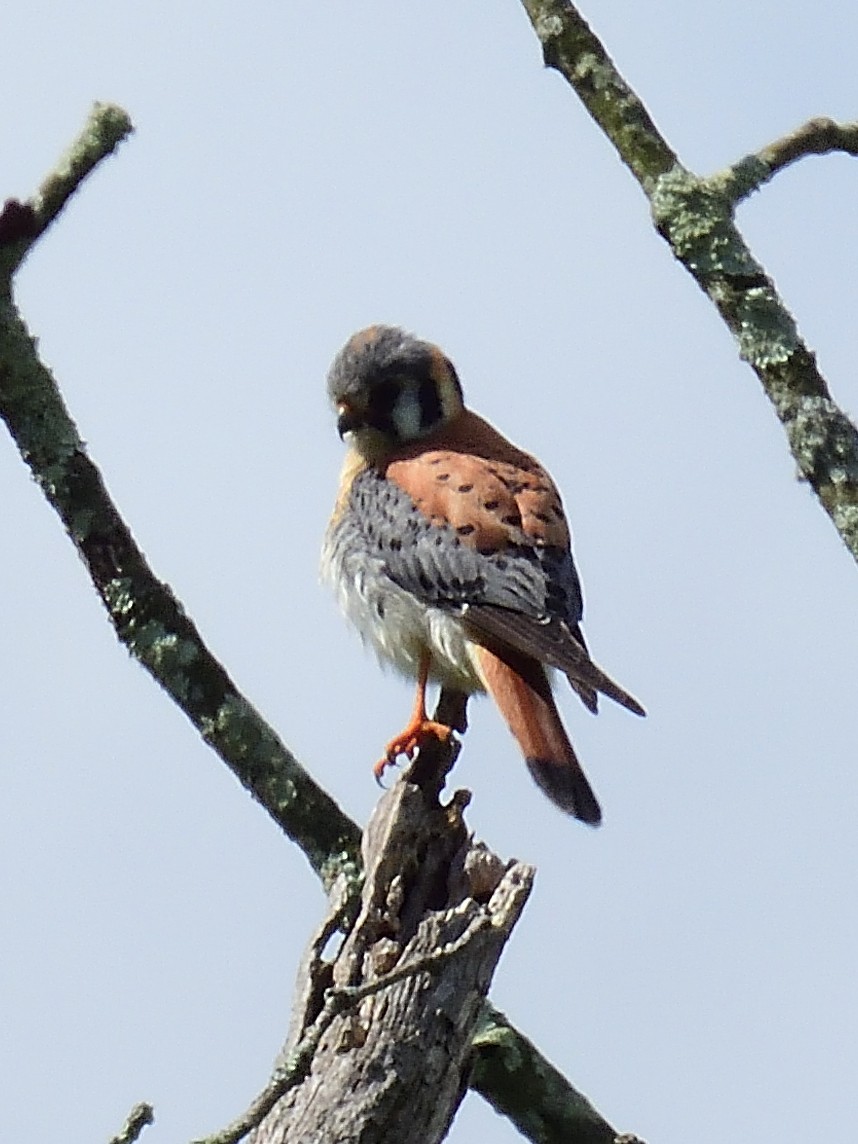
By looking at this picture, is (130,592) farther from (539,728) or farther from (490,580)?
(490,580)

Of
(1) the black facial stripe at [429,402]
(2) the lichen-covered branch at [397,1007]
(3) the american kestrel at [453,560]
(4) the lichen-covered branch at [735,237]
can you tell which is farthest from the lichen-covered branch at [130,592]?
(1) the black facial stripe at [429,402]

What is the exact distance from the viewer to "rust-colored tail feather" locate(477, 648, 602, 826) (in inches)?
199

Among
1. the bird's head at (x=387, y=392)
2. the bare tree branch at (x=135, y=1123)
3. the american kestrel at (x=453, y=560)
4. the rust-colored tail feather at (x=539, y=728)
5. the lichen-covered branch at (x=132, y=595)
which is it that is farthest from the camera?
the bird's head at (x=387, y=392)

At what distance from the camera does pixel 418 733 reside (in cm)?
526

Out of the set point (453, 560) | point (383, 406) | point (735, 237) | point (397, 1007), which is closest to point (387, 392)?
point (383, 406)

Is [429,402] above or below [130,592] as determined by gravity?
above

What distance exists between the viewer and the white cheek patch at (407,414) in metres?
6.69

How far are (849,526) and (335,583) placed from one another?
2298 millimetres

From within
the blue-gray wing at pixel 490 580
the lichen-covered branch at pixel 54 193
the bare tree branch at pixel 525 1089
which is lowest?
the bare tree branch at pixel 525 1089

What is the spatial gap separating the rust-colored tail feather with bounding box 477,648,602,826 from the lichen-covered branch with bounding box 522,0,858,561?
1.02 metres

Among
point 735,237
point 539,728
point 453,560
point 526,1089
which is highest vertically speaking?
point 453,560

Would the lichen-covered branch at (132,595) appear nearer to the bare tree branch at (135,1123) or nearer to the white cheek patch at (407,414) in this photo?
the bare tree branch at (135,1123)

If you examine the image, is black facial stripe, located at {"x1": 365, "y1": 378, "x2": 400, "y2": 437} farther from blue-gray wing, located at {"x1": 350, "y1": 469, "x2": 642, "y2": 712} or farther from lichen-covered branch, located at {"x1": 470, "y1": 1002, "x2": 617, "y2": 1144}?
lichen-covered branch, located at {"x1": 470, "y1": 1002, "x2": 617, "y2": 1144}

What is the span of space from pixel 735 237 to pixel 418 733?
132 centimetres
